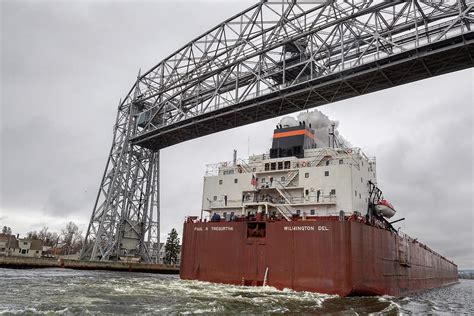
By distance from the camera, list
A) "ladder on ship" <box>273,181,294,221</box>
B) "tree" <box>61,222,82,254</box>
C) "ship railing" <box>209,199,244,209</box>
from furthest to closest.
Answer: "tree" <box>61,222,82,254</box> < "ship railing" <box>209,199,244,209</box> < "ladder on ship" <box>273,181,294,221</box>

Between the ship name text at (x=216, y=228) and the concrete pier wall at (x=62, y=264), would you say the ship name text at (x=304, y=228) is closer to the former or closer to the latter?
Answer: the ship name text at (x=216, y=228)

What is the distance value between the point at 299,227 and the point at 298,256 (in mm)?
1198

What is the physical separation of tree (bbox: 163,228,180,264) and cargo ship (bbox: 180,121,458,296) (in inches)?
1154

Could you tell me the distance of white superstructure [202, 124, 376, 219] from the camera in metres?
18.4

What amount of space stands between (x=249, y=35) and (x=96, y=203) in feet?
60.9

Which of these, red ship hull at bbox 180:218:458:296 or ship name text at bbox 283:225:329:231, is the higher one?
ship name text at bbox 283:225:329:231

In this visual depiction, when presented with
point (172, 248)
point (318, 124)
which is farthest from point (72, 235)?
point (318, 124)

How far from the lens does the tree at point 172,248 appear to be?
161 ft

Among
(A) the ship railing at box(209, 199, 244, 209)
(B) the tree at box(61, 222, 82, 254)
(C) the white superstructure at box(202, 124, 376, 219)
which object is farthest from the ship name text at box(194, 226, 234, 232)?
(B) the tree at box(61, 222, 82, 254)

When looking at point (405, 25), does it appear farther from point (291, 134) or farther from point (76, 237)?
point (76, 237)

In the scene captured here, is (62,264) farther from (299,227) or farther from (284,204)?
(299,227)

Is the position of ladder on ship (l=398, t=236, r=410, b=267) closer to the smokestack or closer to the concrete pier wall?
the smokestack

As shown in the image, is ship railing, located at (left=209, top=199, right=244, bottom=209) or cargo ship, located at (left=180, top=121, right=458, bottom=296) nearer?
cargo ship, located at (left=180, top=121, right=458, bottom=296)

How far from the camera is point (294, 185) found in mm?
19656
